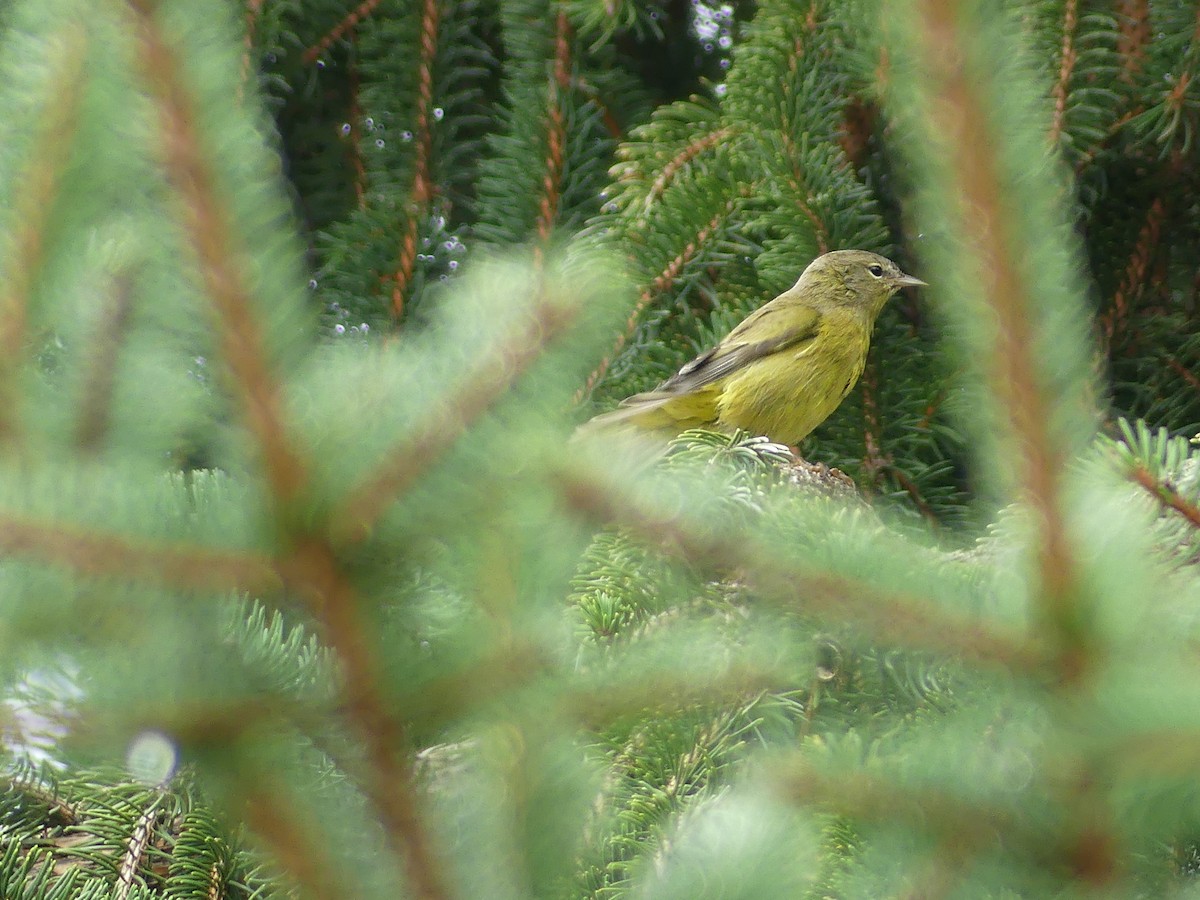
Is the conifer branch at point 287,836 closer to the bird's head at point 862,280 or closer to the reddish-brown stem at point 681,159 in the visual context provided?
the reddish-brown stem at point 681,159

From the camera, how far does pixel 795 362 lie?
164 inches

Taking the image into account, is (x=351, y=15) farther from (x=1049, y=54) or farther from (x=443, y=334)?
(x=443, y=334)

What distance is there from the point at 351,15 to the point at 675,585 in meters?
2.65

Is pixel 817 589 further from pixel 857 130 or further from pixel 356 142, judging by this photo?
pixel 356 142

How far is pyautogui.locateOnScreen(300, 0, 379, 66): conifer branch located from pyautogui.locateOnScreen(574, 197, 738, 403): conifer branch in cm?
124

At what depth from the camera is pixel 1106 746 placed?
813mm

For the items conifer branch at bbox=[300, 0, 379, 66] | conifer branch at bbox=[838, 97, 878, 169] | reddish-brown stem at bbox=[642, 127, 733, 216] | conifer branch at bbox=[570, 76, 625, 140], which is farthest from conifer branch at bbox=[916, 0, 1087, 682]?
conifer branch at bbox=[300, 0, 379, 66]

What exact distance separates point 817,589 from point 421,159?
289 cm

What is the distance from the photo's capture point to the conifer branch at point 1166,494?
126cm

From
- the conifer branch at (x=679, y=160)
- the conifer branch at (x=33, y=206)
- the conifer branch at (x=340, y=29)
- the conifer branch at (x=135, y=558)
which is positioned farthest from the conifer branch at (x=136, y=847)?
the conifer branch at (x=340, y=29)

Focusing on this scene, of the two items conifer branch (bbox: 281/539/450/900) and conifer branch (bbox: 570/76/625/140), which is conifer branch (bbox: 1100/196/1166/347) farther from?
conifer branch (bbox: 281/539/450/900)

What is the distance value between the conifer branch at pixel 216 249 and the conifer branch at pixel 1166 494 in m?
0.89

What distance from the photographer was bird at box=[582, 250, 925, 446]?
389 cm

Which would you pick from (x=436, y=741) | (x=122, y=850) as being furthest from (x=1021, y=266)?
(x=122, y=850)
